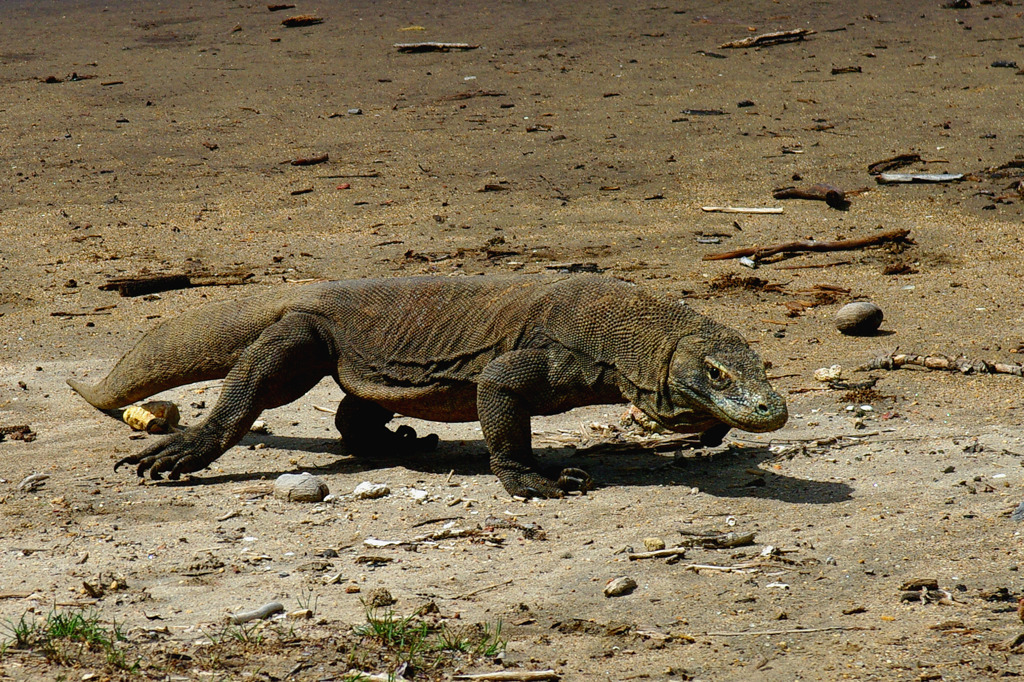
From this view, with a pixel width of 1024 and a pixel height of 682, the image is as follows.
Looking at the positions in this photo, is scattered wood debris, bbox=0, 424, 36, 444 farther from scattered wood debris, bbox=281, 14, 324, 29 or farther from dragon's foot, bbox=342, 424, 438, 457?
scattered wood debris, bbox=281, 14, 324, 29

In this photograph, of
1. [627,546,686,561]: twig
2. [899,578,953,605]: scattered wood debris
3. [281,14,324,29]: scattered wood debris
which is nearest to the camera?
[899,578,953,605]: scattered wood debris

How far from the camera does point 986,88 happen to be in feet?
47.1

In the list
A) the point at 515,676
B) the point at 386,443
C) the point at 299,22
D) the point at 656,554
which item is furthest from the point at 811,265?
the point at 299,22

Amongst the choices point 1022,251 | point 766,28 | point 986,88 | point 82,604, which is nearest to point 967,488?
point 82,604

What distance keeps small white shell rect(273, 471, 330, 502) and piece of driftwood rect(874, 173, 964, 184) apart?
24.2ft

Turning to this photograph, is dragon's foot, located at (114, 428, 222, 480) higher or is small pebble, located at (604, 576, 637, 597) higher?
small pebble, located at (604, 576, 637, 597)

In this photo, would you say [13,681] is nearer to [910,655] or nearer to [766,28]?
[910,655]

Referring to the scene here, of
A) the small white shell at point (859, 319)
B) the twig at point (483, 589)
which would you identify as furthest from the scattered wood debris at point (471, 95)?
the twig at point (483, 589)

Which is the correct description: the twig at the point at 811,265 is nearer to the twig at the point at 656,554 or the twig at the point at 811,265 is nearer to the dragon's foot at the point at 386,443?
the dragon's foot at the point at 386,443

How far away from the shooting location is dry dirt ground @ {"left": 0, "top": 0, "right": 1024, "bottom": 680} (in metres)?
3.89

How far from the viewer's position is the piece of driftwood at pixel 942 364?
6512 millimetres

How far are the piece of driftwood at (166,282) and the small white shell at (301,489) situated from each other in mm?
4064

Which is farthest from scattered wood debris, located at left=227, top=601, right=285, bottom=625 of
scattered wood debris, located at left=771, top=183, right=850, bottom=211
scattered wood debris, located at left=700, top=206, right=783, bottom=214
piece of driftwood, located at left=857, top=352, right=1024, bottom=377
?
scattered wood debris, located at left=771, top=183, right=850, bottom=211

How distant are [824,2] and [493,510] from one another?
1571cm
